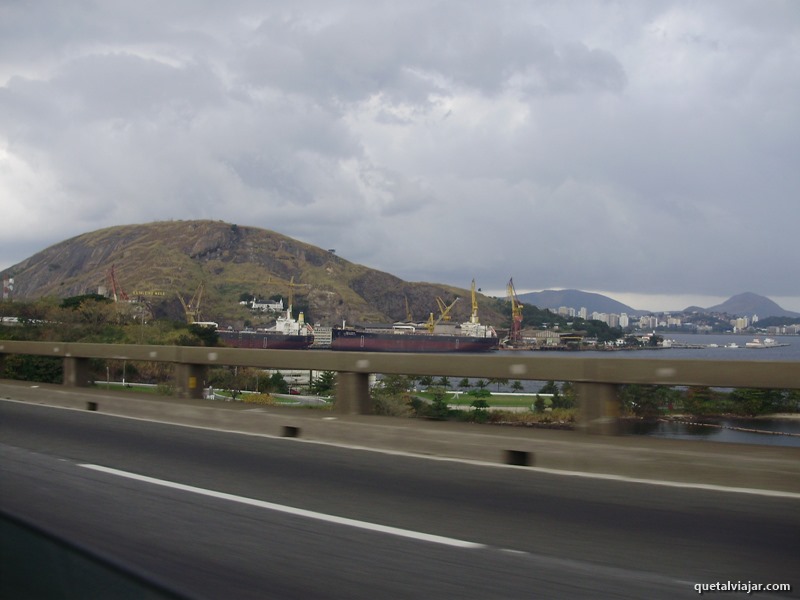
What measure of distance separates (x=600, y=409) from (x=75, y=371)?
10.4 metres

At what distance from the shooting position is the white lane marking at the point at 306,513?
19.4 feet

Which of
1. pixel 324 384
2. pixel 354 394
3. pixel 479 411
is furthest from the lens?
pixel 324 384

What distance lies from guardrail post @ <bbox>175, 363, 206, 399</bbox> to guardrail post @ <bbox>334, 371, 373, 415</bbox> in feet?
10.1

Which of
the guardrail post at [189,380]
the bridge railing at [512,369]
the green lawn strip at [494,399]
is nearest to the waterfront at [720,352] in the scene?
the bridge railing at [512,369]

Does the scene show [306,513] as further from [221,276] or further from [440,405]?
[221,276]

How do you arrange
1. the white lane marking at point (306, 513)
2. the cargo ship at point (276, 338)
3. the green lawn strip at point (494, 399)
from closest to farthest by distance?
the white lane marking at point (306, 513) < the green lawn strip at point (494, 399) < the cargo ship at point (276, 338)

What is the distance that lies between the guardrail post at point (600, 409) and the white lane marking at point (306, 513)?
274cm

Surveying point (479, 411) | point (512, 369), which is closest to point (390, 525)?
point (512, 369)

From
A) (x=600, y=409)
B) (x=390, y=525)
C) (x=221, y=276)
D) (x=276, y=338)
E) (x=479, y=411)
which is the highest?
(x=221, y=276)

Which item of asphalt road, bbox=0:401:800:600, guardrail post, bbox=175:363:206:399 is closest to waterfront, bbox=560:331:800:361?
asphalt road, bbox=0:401:800:600

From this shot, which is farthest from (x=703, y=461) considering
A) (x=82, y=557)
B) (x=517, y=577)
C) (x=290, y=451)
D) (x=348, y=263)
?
(x=348, y=263)

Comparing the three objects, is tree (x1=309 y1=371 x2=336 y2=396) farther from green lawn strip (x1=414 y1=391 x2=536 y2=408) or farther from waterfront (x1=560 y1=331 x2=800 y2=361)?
waterfront (x1=560 y1=331 x2=800 y2=361)

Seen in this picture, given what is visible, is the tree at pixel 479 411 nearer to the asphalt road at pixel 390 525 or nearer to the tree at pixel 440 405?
the tree at pixel 440 405

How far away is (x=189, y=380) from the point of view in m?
12.1
